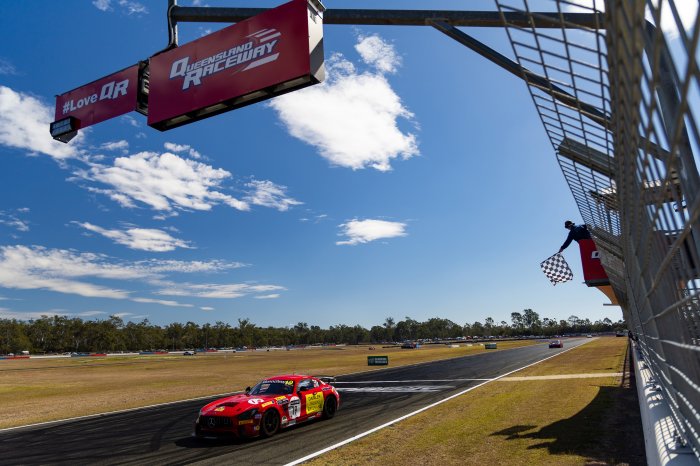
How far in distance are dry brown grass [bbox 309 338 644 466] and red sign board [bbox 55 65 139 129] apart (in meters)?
7.11

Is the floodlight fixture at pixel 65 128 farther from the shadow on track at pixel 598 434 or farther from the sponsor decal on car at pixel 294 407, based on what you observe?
the shadow on track at pixel 598 434

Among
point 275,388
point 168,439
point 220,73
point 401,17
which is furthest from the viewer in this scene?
point 275,388

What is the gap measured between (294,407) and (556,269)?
48.8 feet

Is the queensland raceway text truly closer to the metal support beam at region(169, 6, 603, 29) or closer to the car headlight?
the metal support beam at region(169, 6, 603, 29)

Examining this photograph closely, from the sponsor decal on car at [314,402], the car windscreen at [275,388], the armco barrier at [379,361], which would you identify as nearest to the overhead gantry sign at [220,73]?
the car windscreen at [275,388]

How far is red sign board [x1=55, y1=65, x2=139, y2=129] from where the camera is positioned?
812 cm

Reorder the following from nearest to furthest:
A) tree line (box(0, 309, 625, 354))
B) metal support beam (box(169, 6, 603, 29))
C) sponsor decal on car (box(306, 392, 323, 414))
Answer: metal support beam (box(169, 6, 603, 29)), sponsor decal on car (box(306, 392, 323, 414)), tree line (box(0, 309, 625, 354))

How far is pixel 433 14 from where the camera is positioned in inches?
225

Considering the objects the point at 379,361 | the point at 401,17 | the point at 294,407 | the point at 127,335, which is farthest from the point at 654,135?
the point at 127,335

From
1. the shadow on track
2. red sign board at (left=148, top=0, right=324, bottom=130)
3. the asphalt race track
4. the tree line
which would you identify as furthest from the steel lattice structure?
the tree line

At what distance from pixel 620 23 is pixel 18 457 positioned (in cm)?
1174

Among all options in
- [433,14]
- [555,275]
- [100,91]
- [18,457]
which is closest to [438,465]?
[433,14]

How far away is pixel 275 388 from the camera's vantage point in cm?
1119

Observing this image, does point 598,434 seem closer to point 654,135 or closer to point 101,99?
point 654,135
